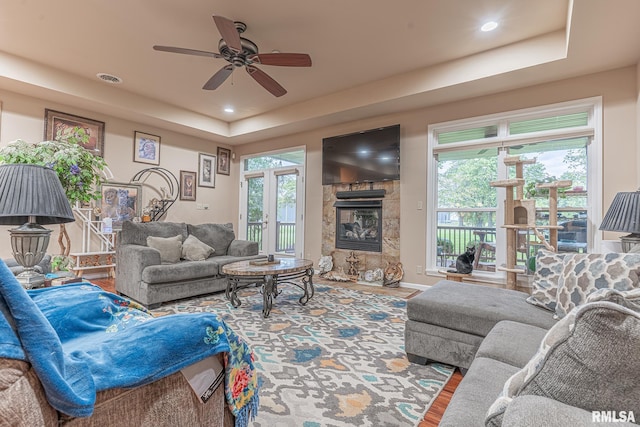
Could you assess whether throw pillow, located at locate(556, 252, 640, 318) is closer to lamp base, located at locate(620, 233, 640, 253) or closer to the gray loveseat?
the gray loveseat

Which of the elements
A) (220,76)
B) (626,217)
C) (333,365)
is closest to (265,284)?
(333,365)

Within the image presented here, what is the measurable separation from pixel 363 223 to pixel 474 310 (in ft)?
10.4

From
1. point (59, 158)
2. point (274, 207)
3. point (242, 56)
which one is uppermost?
point (242, 56)

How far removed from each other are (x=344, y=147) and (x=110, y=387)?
473 centimetres

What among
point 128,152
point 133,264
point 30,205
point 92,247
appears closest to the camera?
point 30,205

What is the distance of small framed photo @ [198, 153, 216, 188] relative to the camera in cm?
624

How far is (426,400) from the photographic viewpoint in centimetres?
170

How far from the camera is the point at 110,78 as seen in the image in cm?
425

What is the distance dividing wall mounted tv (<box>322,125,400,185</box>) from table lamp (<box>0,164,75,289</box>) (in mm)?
3896

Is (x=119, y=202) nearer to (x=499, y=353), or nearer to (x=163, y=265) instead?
(x=163, y=265)

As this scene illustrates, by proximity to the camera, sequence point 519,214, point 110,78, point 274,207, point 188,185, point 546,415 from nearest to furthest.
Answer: point 546,415, point 519,214, point 110,78, point 188,185, point 274,207

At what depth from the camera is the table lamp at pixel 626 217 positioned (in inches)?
97.6

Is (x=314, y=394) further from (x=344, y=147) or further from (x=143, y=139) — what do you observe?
(x=143, y=139)

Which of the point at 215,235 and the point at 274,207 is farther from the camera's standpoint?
the point at 274,207
